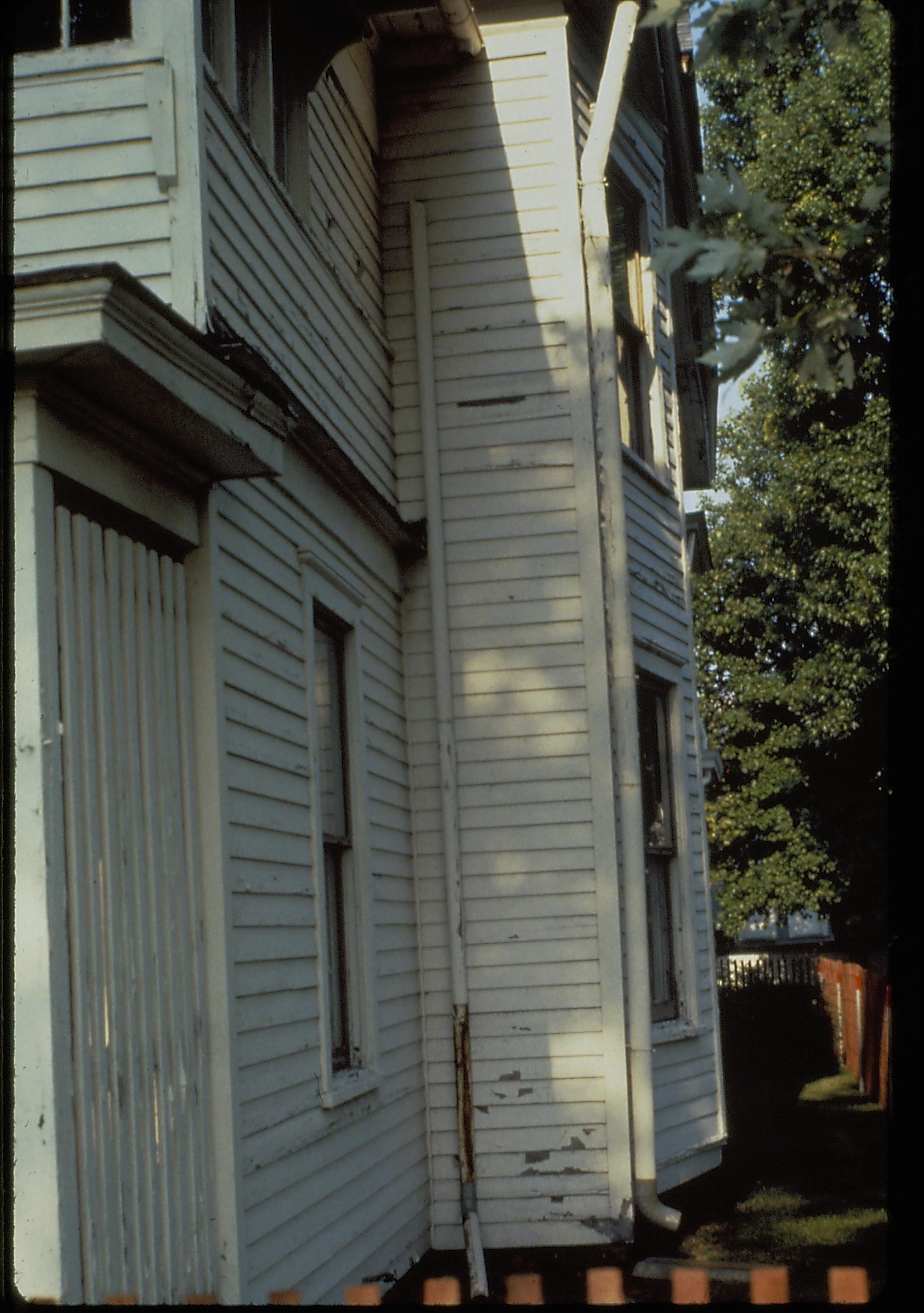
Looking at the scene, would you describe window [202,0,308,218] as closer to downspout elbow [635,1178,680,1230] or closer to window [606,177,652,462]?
window [606,177,652,462]

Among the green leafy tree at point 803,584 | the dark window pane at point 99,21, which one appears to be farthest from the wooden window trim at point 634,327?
the green leafy tree at point 803,584

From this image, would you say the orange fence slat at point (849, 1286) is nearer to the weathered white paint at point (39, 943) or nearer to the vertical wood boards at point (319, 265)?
the weathered white paint at point (39, 943)

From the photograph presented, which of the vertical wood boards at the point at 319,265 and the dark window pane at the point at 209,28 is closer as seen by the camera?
the vertical wood boards at the point at 319,265

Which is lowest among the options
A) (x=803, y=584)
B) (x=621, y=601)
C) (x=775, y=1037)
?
(x=775, y=1037)

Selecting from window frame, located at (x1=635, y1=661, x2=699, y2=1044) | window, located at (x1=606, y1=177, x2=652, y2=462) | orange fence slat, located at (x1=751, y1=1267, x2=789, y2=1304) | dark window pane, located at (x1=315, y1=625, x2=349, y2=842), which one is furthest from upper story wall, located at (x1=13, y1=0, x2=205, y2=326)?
window, located at (x1=606, y1=177, x2=652, y2=462)

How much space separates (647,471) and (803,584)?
1820 centimetres

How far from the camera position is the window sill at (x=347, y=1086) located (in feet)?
20.7

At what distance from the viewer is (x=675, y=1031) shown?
9477 millimetres

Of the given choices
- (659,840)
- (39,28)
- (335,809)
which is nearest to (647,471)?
(659,840)

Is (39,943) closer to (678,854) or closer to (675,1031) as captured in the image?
(675,1031)

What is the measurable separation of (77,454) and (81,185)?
4.63 feet

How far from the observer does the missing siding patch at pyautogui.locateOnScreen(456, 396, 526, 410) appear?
9.02 m

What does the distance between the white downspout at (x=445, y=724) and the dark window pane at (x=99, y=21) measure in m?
3.65

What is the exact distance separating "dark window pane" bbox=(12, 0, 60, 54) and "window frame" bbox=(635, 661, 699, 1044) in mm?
5394
